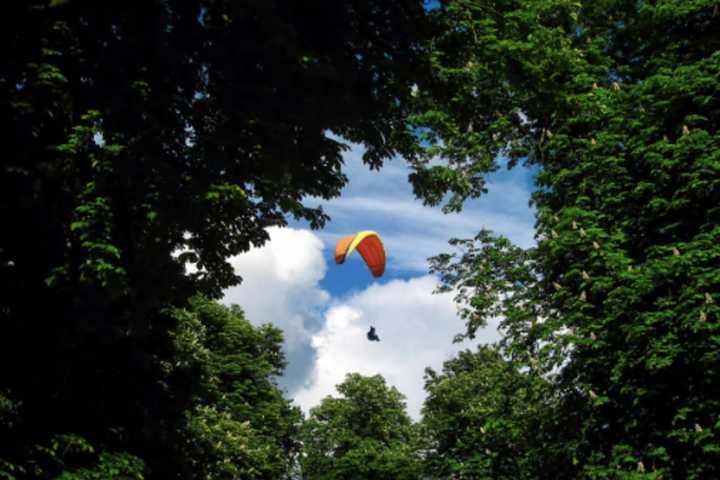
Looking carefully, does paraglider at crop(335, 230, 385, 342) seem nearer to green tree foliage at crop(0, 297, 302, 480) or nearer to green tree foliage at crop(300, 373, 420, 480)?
green tree foliage at crop(0, 297, 302, 480)

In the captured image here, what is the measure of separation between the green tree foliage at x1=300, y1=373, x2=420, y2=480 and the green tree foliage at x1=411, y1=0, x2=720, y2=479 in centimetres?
2765

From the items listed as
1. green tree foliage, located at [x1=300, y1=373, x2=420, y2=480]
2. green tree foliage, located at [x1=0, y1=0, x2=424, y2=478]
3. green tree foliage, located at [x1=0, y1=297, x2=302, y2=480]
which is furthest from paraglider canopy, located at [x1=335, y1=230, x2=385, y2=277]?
green tree foliage, located at [x1=300, y1=373, x2=420, y2=480]

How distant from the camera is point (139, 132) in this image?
10.2m

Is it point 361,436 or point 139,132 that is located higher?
point 361,436

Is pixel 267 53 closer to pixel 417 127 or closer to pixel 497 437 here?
pixel 417 127

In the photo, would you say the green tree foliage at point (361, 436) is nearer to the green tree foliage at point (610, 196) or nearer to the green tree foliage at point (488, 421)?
the green tree foliage at point (488, 421)

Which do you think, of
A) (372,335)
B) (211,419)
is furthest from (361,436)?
(372,335)

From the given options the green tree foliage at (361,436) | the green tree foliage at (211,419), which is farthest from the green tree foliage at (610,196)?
the green tree foliage at (361,436)

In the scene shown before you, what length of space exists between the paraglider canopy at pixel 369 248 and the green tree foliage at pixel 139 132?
8214mm

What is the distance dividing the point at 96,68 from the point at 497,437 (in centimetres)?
1488

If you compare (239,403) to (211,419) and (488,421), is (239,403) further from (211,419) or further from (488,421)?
(488,421)

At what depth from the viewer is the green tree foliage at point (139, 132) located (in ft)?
32.2

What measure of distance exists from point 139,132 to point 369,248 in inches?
470

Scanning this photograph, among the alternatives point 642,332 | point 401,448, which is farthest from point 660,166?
point 401,448
